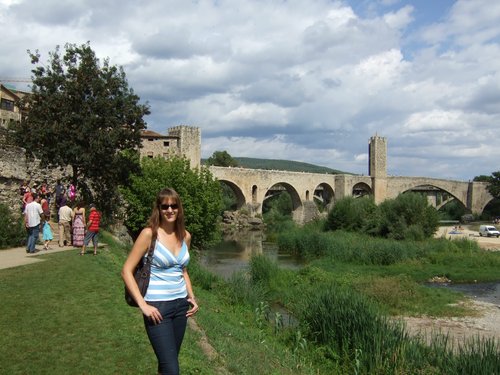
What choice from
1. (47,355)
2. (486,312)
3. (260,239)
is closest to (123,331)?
(47,355)

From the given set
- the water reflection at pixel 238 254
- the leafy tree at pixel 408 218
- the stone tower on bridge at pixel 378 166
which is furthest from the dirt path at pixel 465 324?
the stone tower on bridge at pixel 378 166

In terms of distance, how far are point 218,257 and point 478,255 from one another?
13.4 meters

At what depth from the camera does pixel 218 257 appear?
87.7ft

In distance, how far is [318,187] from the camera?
7225cm

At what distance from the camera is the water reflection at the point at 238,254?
2242 centimetres

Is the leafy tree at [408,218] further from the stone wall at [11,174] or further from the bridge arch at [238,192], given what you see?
the stone wall at [11,174]

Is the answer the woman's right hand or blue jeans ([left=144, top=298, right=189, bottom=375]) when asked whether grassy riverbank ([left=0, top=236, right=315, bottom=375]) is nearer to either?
blue jeans ([left=144, top=298, right=189, bottom=375])

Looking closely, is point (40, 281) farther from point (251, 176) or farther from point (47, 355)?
point (251, 176)

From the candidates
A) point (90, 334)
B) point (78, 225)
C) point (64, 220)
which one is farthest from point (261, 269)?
point (90, 334)

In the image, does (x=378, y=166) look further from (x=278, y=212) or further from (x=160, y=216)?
(x=160, y=216)

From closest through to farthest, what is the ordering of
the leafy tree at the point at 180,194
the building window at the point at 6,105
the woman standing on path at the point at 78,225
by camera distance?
the woman standing on path at the point at 78,225, the leafy tree at the point at 180,194, the building window at the point at 6,105

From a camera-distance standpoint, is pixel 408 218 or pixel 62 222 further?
pixel 408 218

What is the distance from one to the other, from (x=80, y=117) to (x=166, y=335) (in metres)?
14.8

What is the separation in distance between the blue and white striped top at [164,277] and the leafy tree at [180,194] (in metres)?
15.3
